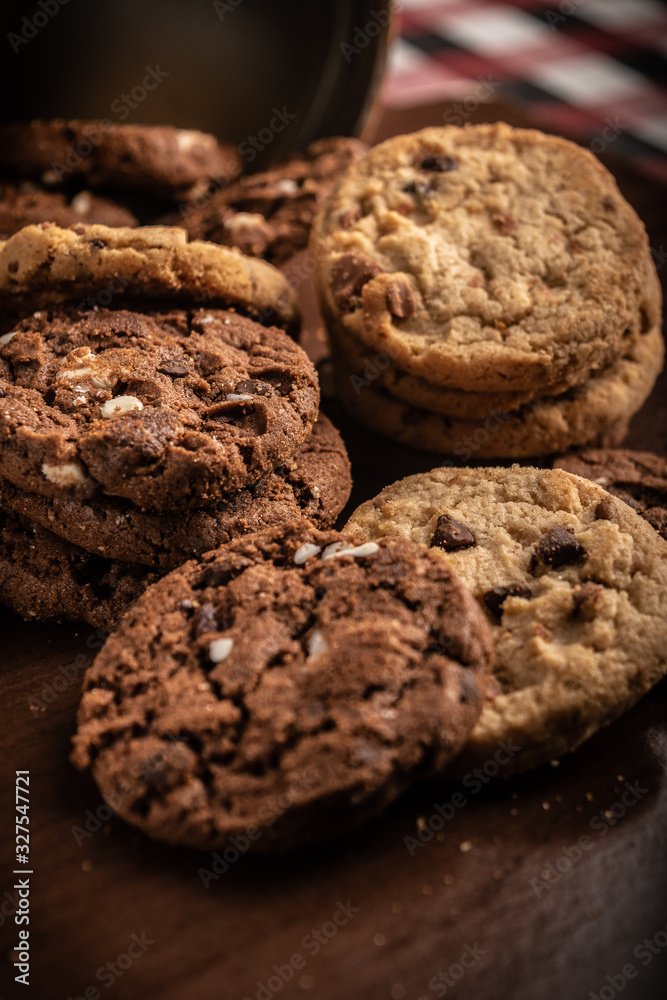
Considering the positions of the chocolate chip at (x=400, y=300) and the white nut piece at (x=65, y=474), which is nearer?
the white nut piece at (x=65, y=474)

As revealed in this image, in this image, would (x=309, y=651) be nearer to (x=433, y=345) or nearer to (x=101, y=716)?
(x=101, y=716)

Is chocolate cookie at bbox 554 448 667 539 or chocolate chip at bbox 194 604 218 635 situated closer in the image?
chocolate chip at bbox 194 604 218 635

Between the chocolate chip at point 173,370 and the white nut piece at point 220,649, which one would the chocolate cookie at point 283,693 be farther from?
the chocolate chip at point 173,370

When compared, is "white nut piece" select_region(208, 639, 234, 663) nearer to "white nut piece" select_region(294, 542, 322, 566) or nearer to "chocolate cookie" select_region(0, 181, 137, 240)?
"white nut piece" select_region(294, 542, 322, 566)

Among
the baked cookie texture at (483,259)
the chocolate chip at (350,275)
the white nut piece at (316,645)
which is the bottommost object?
the white nut piece at (316,645)

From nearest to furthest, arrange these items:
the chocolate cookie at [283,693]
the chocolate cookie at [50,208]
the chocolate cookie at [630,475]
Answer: the chocolate cookie at [283,693], the chocolate cookie at [630,475], the chocolate cookie at [50,208]

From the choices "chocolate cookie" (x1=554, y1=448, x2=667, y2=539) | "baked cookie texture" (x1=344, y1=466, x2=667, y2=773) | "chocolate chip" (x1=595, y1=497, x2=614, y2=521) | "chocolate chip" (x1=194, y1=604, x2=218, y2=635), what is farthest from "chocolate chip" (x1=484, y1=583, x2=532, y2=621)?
"chocolate chip" (x1=194, y1=604, x2=218, y2=635)

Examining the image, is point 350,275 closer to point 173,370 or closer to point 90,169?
point 173,370

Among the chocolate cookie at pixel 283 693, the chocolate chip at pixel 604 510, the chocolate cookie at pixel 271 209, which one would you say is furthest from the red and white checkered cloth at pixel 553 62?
the chocolate cookie at pixel 283 693
